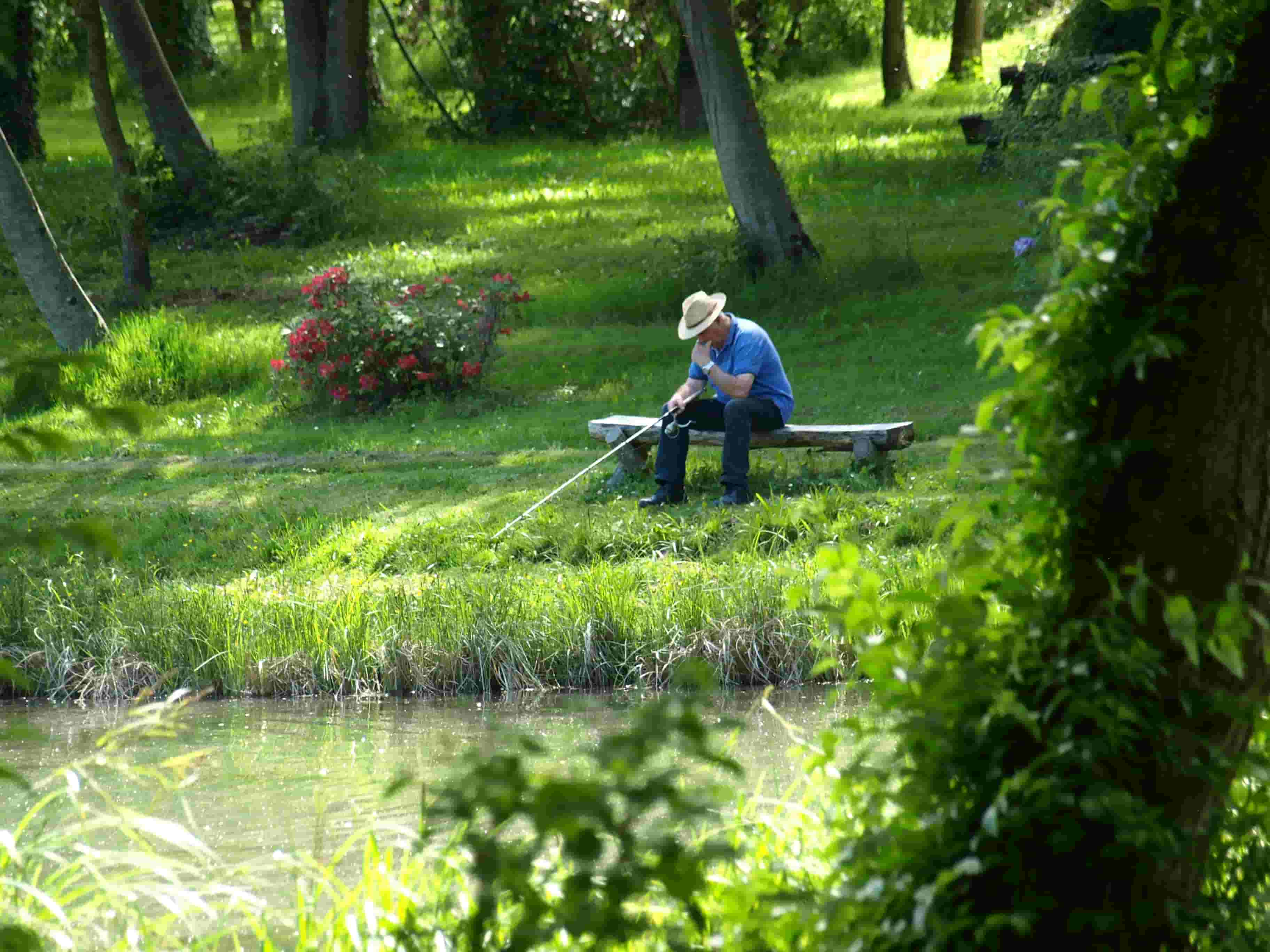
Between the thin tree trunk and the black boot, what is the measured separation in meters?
18.3

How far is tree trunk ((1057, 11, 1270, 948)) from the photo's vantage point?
8.58 feet

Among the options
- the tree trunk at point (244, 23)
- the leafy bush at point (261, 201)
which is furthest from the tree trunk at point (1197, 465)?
the tree trunk at point (244, 23)

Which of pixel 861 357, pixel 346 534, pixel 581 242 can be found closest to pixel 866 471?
pixel 346 534

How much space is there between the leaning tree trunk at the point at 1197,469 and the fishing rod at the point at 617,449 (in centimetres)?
808

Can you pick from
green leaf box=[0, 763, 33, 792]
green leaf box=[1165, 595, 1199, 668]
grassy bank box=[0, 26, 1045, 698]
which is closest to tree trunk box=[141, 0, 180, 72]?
grassy bank box=[0, 26, 1045, 698]

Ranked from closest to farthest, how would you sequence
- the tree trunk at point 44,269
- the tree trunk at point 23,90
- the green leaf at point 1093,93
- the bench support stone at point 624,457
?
the green leaf at point 1093,93, the bench support stone at point 624,457, the tree trunk at point 44,269, the tree trunk at point 23,90

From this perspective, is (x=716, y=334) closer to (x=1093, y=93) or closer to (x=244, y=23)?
(x=1093, y=93)

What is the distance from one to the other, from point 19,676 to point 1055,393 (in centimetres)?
161

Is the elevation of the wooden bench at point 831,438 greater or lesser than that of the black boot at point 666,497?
greater

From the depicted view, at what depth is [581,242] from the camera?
74.9 ft

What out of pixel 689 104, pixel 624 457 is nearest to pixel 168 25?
pixel 689 104

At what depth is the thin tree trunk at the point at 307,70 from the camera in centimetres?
2727

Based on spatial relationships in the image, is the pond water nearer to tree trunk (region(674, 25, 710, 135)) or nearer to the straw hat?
the straw hat

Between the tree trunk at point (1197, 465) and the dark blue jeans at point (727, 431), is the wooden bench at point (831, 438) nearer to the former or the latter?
the dark blue jeans at point (727, 431)
